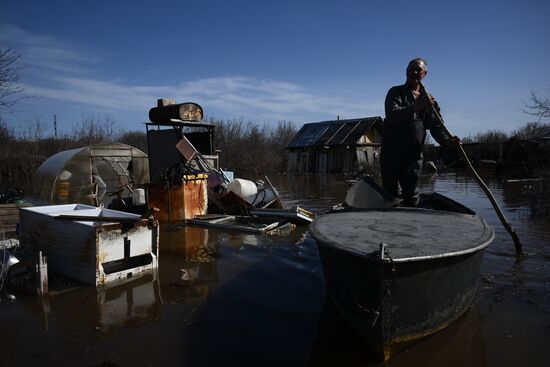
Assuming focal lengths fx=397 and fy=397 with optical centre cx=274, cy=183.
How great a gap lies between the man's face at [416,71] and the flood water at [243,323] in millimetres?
2791

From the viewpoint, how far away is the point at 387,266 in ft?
9.26

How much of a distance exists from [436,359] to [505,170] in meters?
25.6

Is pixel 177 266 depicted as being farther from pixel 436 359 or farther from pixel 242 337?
pixel 436 359

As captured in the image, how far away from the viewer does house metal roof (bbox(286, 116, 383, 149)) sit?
31589 mm

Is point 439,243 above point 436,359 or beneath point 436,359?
above

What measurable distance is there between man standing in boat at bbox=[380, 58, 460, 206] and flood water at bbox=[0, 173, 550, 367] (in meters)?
1.63

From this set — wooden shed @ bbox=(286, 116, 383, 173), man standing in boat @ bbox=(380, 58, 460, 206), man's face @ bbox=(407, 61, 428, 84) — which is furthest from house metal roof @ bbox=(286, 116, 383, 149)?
man's face @ bbox=(407, 61, 428, 84)

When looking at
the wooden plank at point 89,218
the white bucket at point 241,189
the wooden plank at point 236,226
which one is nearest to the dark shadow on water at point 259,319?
the wooden plank at point 89,218

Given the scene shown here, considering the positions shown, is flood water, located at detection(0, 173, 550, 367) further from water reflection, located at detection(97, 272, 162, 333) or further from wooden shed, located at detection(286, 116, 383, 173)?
wooden shed, located at detection(286, 116, 383, 173)

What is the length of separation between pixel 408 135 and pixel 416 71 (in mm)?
866

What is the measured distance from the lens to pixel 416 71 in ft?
17.7

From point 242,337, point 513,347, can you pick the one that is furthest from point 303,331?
point 513,347

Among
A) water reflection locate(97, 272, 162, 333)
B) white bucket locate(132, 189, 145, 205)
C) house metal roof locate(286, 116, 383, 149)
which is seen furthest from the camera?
house metal roof locate(286, 116, 383, 149)

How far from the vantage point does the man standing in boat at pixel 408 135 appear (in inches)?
213
